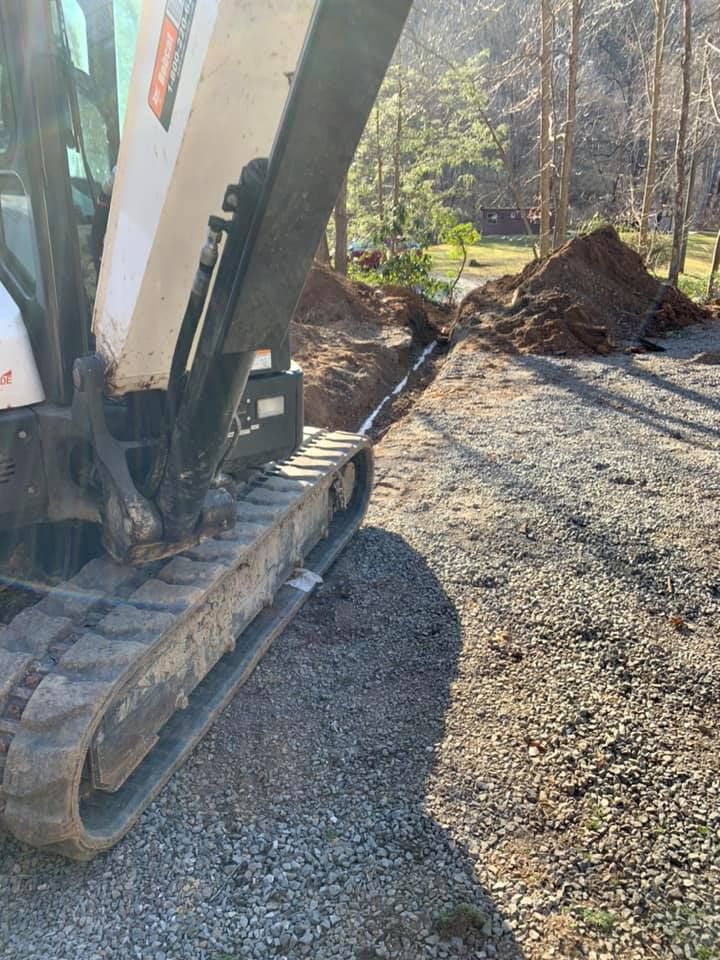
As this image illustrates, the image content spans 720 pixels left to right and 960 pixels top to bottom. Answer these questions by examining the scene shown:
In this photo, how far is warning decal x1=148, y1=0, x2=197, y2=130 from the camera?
81.3 inches

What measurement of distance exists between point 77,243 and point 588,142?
37.4 metres

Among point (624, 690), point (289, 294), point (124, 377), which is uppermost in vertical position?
point (289, 294)

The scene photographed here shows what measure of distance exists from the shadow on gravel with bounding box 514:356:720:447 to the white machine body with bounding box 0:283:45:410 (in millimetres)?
5600

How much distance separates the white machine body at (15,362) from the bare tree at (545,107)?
13567 mm

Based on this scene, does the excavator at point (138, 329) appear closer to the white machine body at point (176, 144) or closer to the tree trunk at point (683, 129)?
the white machine body at point (176, 144)

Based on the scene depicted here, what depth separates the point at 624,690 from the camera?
3410 mm

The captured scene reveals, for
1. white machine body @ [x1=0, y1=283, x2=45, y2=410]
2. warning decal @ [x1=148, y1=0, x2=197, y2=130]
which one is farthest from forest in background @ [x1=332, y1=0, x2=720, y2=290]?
warning decal @ [x1=148, y1=0, x2=197, y2=130]

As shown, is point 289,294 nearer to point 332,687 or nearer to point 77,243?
point 77,243

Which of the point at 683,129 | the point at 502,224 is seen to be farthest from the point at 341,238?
the point at 502,224

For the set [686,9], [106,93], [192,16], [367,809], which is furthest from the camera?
[686,9]

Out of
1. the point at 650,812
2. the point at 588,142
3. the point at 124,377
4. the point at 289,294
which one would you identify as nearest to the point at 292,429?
the point at 124,377

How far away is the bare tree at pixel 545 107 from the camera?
14398mm

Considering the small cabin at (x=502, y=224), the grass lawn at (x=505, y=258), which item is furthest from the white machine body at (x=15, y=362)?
the small cabin at (x=502, y=224)

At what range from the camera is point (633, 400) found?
805 centimetres
